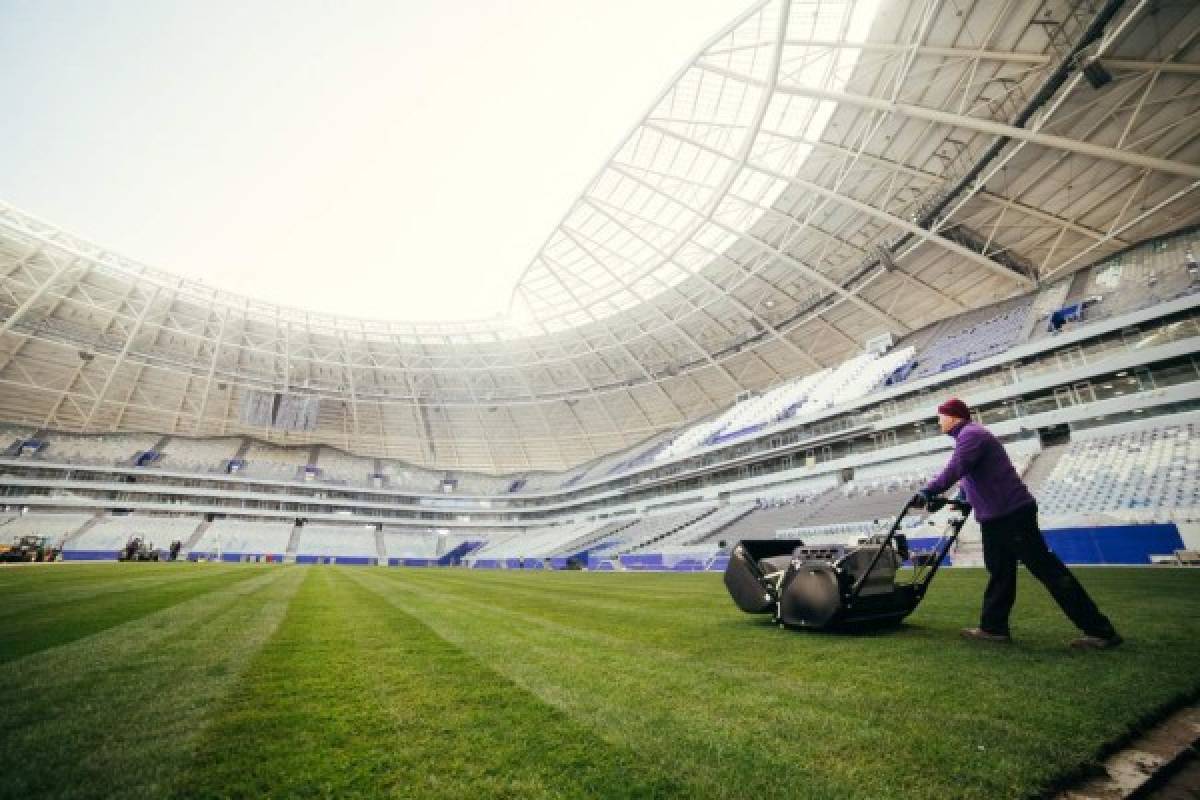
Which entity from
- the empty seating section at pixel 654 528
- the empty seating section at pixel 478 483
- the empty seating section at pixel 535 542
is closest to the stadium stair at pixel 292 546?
the empty seating section at pixel 478 483

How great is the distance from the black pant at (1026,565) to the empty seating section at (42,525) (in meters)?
54.1

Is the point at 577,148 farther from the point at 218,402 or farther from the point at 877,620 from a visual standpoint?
the point at 218,402

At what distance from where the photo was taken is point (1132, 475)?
49.5 ft

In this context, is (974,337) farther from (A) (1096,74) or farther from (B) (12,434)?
(B) (12,434)

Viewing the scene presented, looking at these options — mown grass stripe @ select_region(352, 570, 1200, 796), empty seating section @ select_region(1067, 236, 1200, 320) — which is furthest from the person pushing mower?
empty seating section @ select_region(1067, 236, 1200, 320)

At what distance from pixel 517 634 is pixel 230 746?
326 cm

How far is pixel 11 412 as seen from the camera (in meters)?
40.6

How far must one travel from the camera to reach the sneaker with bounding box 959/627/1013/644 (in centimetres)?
376

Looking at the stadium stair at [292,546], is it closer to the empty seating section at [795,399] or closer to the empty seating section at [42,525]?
the empty seating section at [42,525]

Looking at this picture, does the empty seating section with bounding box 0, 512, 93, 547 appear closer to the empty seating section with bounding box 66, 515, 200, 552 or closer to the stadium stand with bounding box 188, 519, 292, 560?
the empty seating section with bounding box 66, 515, 200, 552

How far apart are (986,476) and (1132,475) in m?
17.5

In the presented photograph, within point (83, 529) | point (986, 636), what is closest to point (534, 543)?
point (83, 529)

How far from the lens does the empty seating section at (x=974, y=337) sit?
926 inches

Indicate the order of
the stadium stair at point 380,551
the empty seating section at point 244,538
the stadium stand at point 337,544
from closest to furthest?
the empty seating section at point 244,538 → the stadium stand at point 337,544 → the stadium stair at point 380,551
